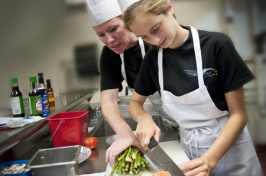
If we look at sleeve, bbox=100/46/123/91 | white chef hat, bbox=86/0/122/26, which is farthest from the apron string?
white chef hat, bbox=86/0/122/26

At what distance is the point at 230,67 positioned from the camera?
833mm

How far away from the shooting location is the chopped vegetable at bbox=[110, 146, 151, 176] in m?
0.82

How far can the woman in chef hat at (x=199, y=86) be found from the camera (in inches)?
32.2

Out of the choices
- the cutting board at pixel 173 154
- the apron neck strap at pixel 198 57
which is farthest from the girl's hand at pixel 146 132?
the apron neck strap at pixel 198 57

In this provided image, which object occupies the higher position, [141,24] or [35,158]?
[141,24]

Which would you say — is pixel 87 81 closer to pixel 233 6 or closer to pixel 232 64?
pixel 233 6

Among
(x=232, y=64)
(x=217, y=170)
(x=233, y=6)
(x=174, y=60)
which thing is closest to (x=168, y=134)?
(x=217, y=170)

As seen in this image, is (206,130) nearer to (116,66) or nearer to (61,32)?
(116,66)

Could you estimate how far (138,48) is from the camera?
4.42 feet

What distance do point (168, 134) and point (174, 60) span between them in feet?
1.93

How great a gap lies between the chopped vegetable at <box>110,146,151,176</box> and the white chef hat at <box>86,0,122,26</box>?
0.79m

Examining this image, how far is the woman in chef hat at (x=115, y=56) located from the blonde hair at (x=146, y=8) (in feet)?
0.49

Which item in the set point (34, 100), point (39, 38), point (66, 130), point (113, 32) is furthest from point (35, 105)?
point (113, 32)

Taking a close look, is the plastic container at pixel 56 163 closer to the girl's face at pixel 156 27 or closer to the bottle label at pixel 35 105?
the bottle label at pixel 35 105
